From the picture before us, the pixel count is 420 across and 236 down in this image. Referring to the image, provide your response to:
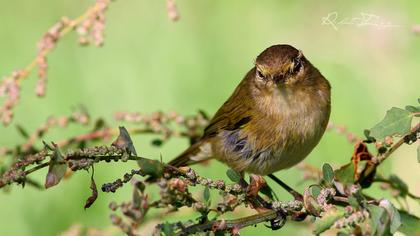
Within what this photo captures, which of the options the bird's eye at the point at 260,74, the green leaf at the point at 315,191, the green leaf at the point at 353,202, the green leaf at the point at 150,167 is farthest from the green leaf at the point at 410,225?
the bird's eye at the point at 260,74

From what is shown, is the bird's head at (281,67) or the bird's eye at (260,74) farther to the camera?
the bird's eye at (260,74)

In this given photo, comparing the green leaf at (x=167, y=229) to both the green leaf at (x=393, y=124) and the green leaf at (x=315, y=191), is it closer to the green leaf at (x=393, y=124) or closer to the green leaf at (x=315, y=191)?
the green leaf at (x=315, y=191)

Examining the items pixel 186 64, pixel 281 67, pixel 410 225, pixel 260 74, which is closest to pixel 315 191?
pixel 410 225

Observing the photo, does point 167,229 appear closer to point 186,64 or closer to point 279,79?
point 279,79

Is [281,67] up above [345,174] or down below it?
above

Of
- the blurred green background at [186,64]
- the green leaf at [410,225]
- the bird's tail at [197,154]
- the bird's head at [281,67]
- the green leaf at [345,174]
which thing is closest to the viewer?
the green leaf at [410,225]

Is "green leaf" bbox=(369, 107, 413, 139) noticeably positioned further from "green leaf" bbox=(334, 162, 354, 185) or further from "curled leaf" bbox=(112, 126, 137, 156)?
"curled leaf" bbox=(112, 126, 137, 156)

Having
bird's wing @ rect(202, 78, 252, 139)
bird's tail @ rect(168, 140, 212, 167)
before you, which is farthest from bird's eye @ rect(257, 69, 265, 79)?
bird's tail @ rect(168, 140, 212, 167)
